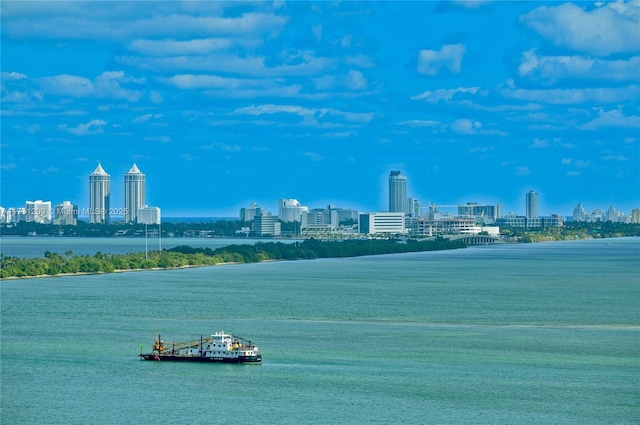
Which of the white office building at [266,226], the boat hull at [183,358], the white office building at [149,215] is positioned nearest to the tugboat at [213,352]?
the boat hull at [183,358]

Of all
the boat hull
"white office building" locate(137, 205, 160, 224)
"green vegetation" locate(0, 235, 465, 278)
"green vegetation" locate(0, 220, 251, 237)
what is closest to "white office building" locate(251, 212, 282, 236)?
"green vegetation" locate(0, 220, 251, 237)

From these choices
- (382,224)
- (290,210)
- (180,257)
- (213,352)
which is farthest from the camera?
(290,210)

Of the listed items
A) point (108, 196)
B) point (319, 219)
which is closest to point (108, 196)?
point (108, 196)

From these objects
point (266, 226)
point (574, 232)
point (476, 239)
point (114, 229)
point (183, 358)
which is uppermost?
point (114, 229)

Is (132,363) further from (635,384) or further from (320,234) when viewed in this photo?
(320,234)

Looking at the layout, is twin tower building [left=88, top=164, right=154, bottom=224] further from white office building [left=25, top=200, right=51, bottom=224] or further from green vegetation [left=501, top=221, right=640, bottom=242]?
green vegetation [left=501, top=221, right=640, bottom=242]

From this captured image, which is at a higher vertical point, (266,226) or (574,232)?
(266,226)

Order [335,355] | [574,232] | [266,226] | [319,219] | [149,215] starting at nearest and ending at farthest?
[335,355]
[266,226]
[574,232]
[319,219]
[149,215]

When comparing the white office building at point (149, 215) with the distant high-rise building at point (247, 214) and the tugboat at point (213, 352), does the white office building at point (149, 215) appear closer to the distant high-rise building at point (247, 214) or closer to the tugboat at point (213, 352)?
the distant high-rise building at point (247, 214)

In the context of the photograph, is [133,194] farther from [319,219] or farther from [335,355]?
[335,355]
